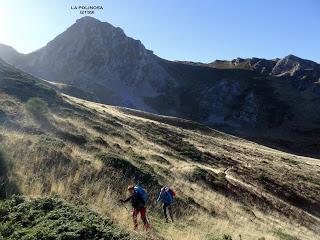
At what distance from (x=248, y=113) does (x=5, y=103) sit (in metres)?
119

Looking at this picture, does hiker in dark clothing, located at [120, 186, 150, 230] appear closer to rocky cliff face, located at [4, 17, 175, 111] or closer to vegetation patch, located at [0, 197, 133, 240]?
vegetation patch, located at [0, 197, 133, 240]

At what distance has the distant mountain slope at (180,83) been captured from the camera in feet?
469

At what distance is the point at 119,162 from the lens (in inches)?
988

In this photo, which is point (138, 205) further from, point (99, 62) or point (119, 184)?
point (99, 62)

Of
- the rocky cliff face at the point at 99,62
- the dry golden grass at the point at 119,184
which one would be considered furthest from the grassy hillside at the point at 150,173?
the rocky cliff face at the point at 99,62

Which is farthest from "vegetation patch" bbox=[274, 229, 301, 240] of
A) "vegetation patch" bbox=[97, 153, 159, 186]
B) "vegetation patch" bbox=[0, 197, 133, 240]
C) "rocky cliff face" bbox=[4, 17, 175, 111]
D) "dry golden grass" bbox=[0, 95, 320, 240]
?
"rocky cliff face" bbox=[4, 17, 175, 111]

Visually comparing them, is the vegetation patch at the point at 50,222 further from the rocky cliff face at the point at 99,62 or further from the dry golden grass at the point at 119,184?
the rocky cliff face at the point at 99,62

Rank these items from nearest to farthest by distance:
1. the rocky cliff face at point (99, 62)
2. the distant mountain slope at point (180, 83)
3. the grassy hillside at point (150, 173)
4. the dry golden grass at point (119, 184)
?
the dry golden grass at point (119, 184) → the grassy hillside at point (150, 173) → the distant mountain slope at point (180, 83) → the rocky cliff face at point (99, 62)

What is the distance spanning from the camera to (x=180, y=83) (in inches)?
6585

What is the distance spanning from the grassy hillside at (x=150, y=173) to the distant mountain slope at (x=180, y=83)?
85.7 meters

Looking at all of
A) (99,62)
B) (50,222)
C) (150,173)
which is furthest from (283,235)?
(99,62)

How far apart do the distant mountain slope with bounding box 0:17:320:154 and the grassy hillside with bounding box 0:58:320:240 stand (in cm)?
8568

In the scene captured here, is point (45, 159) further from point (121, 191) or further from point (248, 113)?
point (248, 113)

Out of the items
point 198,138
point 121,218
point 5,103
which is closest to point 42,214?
point 121,218
